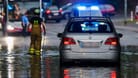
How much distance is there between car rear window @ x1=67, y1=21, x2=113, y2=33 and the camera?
54.9ft

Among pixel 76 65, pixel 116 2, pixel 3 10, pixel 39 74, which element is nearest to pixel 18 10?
pixel 3 10

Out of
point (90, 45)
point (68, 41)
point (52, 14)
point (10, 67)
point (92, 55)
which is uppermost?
point (68, 41)

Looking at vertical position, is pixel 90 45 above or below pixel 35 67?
above

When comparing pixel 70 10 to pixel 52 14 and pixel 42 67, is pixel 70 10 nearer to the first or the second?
pixel 52 14

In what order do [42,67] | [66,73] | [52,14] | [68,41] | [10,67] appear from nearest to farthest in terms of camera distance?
1. [66,73]
2. [68,41]
3. [42,67]
4. [10,67]
5. [52,14]

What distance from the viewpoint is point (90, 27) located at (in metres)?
16.8

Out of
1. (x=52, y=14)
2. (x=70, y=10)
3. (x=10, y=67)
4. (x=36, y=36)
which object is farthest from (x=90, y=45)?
(x=70, y=10)

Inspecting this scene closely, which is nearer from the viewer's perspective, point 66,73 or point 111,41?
point 66,73

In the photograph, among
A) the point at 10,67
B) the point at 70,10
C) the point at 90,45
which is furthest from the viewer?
the point at 70,10

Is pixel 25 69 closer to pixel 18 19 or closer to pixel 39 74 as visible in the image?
pixel 39 74

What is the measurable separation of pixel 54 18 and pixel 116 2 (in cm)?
1954

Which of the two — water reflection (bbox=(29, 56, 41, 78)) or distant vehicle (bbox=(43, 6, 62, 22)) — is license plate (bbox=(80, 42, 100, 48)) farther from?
distant vehicle (bbox=(43, 6, 62, 22))

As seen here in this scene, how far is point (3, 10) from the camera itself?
132 feet

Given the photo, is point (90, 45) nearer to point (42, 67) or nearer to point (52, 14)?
point (42, 67)
